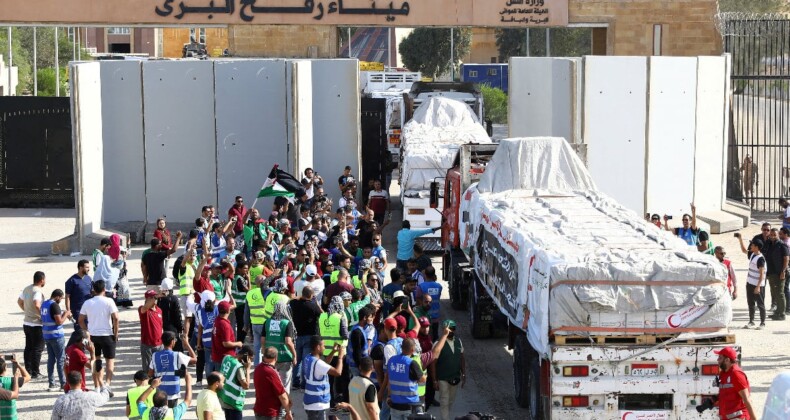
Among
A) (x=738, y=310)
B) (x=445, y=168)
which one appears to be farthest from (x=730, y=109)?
(x=738, y=310)

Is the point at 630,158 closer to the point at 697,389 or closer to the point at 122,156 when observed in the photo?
the point at 122,156

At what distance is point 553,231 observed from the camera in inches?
641

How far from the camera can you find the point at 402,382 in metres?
13.5

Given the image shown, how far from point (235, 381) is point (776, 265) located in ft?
34.3

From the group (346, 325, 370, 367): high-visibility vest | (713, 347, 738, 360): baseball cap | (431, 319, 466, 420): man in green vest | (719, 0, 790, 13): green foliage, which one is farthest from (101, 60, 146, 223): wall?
(719, 0, 790, 13): green foliage

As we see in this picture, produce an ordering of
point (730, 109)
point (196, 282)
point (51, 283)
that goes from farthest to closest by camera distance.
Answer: point (730, 109) < point (51, 283) < point (196, 282)

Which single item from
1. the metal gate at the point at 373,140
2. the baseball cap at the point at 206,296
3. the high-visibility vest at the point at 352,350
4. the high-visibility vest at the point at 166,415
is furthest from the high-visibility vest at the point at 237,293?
the metal gate at the point at 373,140

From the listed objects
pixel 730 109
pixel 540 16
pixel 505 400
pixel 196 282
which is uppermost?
pixel 540 16

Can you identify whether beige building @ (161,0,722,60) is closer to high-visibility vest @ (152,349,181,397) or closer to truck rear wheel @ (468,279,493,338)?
truck rear wheel @ (468,279,493,338)

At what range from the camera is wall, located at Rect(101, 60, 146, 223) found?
2945 centimetres

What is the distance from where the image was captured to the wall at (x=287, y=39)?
35812mm

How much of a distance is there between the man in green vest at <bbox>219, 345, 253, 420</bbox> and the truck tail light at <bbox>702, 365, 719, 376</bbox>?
4645mm

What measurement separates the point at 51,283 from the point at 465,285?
8037mm

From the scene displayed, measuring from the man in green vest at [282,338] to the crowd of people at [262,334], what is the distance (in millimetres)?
16
